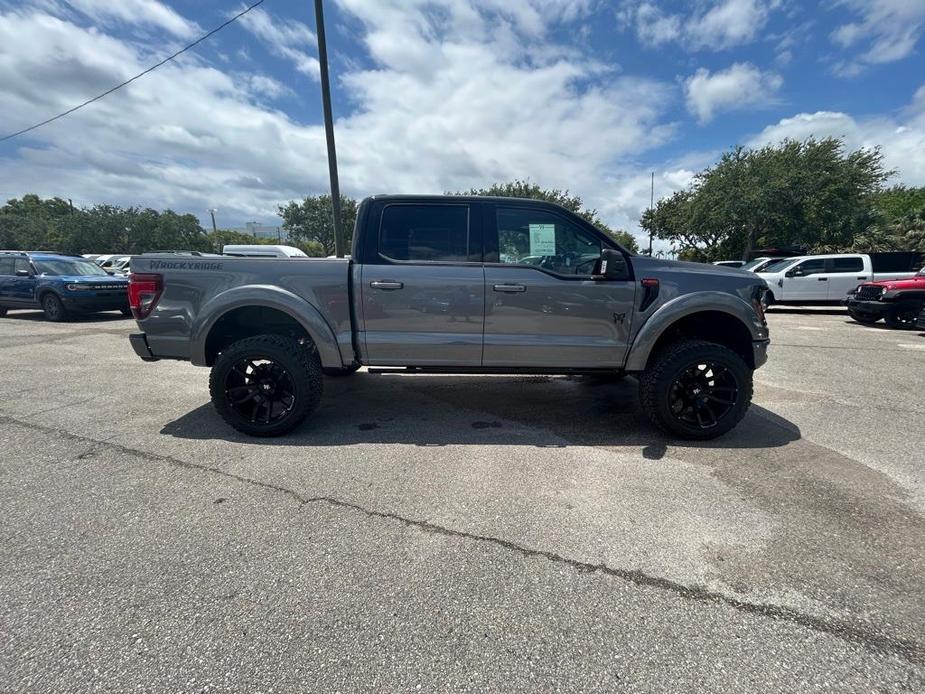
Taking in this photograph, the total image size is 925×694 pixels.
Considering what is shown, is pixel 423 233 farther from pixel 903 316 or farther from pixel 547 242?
pixel 903 316

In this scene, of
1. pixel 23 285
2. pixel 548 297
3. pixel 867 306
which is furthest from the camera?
pixel 23 285

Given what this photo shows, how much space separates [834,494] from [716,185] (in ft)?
90.0

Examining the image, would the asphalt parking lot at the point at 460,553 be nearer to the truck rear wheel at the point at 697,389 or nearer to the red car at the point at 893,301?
the truck rear wheel at the point at 697,389

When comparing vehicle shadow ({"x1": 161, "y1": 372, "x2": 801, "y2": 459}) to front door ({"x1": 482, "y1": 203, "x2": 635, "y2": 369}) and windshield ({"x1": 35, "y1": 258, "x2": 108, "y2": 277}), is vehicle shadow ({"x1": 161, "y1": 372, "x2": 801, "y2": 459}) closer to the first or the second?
front door ({"x1": 482, "y1": 203, "x2": 635, "y2": 369})

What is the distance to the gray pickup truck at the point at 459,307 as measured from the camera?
11.5ft

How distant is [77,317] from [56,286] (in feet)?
4.50

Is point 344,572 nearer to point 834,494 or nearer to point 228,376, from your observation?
point 228,376

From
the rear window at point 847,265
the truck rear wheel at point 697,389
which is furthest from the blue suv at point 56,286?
the rear window at point 847,265

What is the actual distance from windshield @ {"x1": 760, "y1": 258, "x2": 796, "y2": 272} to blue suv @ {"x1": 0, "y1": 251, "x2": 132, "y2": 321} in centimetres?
1830

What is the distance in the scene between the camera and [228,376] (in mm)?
3568

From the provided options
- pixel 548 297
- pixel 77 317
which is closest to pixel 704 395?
pixel 548 297

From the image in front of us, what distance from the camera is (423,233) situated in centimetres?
362

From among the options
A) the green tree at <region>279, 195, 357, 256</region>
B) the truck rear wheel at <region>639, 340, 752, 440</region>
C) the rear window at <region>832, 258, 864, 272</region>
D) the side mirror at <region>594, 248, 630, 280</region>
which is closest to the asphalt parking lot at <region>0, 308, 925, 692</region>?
the truck rear wheel at <region>639, 340, 752, 440</region>

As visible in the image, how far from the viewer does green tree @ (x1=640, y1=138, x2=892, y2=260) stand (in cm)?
2156
